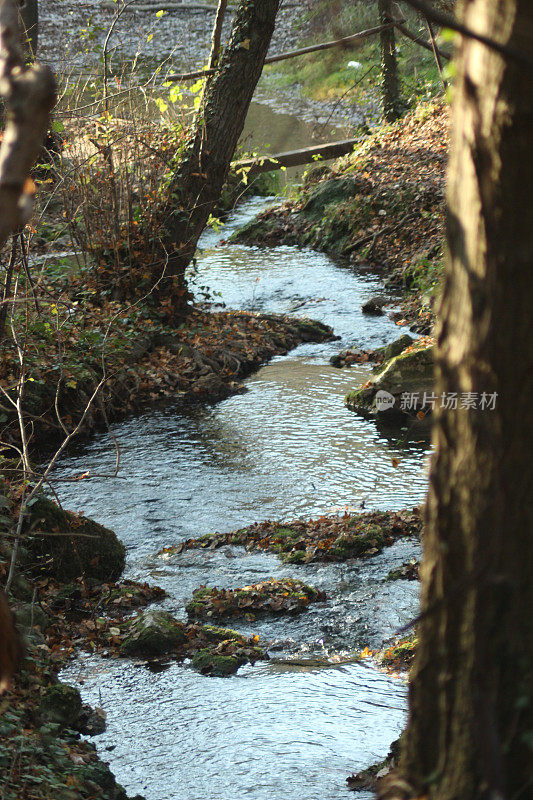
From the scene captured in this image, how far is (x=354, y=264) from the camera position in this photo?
15.9 metres

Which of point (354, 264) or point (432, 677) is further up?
point (354, 264)

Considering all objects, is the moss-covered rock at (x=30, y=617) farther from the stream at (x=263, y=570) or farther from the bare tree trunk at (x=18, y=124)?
the bare tree trunk at (x=18, y=124)

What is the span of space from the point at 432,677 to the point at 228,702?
2969mm

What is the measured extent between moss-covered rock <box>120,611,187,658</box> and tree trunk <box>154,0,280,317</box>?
665 cm

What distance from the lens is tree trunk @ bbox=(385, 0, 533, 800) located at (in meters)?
1.84

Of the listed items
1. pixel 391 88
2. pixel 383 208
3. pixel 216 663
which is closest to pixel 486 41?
pixel 216 663

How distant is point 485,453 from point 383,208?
50.1 feet

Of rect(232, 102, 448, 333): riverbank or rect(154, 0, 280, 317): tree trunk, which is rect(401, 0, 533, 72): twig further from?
rect(232, 102, 448, 333): riverbank

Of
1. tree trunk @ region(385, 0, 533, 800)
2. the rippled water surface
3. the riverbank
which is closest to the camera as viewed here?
tree trunk @ region(385, 0, 533, 800)

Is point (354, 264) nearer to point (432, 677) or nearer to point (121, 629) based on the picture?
point (121, 629)

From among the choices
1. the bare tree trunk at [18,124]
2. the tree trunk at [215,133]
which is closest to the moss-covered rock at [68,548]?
the bare tree trunk at [18,124]

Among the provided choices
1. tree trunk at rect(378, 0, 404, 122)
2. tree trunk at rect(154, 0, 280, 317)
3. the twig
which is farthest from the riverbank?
the twig

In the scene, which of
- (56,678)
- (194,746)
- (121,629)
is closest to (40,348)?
(121,629)

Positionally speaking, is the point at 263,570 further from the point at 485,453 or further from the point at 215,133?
the point at 215,133
